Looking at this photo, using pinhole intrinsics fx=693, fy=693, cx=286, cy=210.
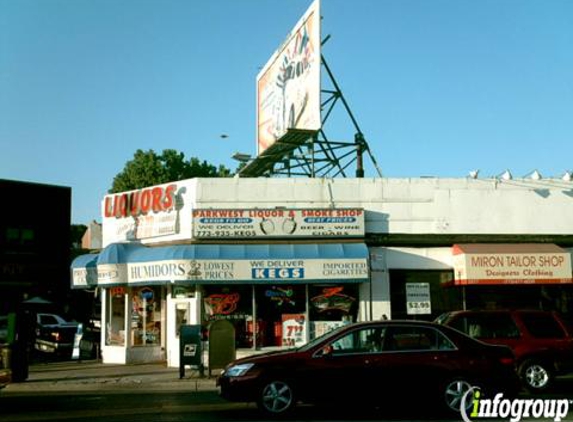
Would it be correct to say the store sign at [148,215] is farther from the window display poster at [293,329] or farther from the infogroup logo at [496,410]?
the infogroup logo at [496,410]

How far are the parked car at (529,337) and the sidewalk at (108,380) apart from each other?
5923 millimetres

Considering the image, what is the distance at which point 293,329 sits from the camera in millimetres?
20172

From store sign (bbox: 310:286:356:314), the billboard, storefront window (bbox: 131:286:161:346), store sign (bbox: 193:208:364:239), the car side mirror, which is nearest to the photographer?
the car side mirror

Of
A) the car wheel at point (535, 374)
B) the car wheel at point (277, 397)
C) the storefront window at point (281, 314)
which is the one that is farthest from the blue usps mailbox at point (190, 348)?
the car wheel at point (535, 374)

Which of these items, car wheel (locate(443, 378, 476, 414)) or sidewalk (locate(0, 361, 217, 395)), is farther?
sidewalk (locate(0, 361, 217, 395))

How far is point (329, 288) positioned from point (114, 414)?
9683 millimetres

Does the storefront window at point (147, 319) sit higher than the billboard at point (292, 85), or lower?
lower

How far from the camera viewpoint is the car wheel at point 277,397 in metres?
10.8

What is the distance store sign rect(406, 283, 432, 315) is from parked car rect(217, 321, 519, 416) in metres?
8.94

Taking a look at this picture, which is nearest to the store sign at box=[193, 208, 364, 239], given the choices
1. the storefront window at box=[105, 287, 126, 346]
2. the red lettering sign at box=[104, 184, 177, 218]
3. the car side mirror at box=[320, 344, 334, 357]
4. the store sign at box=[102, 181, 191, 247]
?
the store sign at box=[102, 181, 191, 247]

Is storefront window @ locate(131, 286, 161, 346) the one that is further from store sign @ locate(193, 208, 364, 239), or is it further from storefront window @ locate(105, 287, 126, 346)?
store sign @ locate(193, 208, 364, 239)

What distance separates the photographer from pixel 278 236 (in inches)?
798

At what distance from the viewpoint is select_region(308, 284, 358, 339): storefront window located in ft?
66.4

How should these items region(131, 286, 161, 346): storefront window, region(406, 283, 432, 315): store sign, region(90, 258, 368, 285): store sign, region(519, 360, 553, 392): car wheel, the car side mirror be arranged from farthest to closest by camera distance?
region(131, 286, 161, 346): storefront window → region(406, 283, 432, 315): store sign → region(90, 258, 368, 285): store sign → region(519, 360, 553, 392): car wheel → the car side mirror
